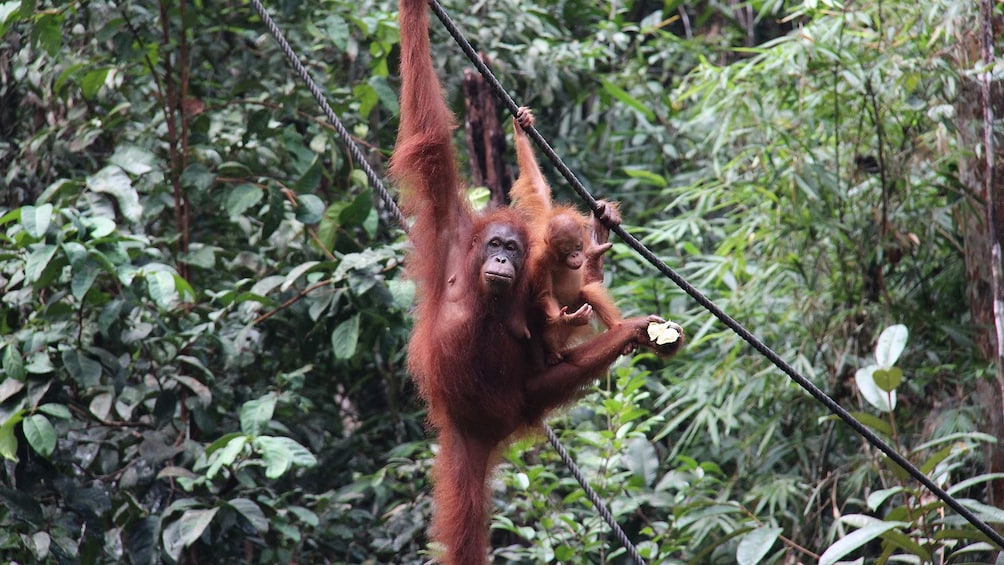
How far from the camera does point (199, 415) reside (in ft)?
14.7

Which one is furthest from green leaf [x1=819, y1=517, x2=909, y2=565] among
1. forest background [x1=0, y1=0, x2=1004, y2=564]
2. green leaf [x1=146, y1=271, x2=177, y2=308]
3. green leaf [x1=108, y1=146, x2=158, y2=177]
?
green leaf [x1=108, y1=146, x2=158, y2=177]

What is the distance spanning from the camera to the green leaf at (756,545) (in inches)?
162

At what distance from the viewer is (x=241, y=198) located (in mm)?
4664

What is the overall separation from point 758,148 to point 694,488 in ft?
5.23

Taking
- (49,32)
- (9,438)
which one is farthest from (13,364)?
(49,32)

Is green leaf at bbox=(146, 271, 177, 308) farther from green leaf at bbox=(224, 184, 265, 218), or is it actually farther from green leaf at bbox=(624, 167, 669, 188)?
green leaf at bbox=(624, 167, 669, 188)

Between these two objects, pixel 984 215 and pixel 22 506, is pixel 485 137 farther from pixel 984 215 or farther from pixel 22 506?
A: pixel 22 506

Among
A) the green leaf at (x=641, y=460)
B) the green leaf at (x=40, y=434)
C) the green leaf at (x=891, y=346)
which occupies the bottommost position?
the green leaf at (x=641, y=460)

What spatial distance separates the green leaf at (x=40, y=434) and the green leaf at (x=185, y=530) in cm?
55

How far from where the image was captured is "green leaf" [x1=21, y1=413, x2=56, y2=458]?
380cm

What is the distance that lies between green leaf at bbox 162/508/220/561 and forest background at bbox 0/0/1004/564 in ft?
0.05

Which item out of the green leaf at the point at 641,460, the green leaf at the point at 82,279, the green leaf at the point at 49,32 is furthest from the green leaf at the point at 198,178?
the green leaf at the point at 641,460

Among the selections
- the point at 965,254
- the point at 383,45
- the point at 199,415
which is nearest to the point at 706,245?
the point at 965,254

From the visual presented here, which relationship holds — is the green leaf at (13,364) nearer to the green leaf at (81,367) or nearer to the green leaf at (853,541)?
the green leaf at (81,367)
